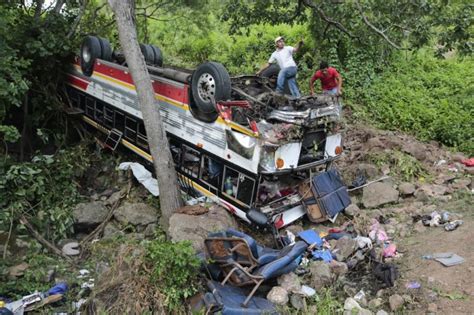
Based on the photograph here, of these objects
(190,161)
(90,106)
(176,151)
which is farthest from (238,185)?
(90,106)

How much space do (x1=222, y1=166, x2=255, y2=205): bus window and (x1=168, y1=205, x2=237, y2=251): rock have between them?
0.37 meters

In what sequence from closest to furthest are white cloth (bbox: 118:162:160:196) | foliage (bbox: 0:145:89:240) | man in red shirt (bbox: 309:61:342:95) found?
1. foliage (bbox: 0:145:89:240)
2. white cloth (bbox: 118:162:160:196)
3. man in red shirt (bbox: 309:61:342:95)

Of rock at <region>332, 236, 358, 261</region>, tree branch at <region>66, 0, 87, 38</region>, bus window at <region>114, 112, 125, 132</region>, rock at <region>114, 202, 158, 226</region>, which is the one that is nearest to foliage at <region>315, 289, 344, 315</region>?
rock at <region>332, 236, 358, 261</region>

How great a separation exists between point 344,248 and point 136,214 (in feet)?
12.2

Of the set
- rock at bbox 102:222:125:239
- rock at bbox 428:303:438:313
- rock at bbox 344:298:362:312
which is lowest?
rock at bbox 102:222:125:239

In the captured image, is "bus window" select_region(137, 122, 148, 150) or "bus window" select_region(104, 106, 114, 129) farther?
"bus window" select_region(104, 106, 114, 129)

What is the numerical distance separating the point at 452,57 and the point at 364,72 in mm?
4486

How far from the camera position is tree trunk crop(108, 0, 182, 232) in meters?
7.09

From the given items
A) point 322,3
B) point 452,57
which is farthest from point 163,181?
point 452,57

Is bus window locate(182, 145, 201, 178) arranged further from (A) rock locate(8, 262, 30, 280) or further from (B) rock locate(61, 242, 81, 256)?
(A) rock locate(8, 262, 30, 280)

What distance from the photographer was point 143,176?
893 cm

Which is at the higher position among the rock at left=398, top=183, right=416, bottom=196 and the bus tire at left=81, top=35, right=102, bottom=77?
the bus tire at left=81, top=35, right=102, bottom=77

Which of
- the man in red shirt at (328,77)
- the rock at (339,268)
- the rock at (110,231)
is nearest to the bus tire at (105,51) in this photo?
the rock at (110,231)

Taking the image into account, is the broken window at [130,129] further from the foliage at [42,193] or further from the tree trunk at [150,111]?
the tree trunk at [150,111]
